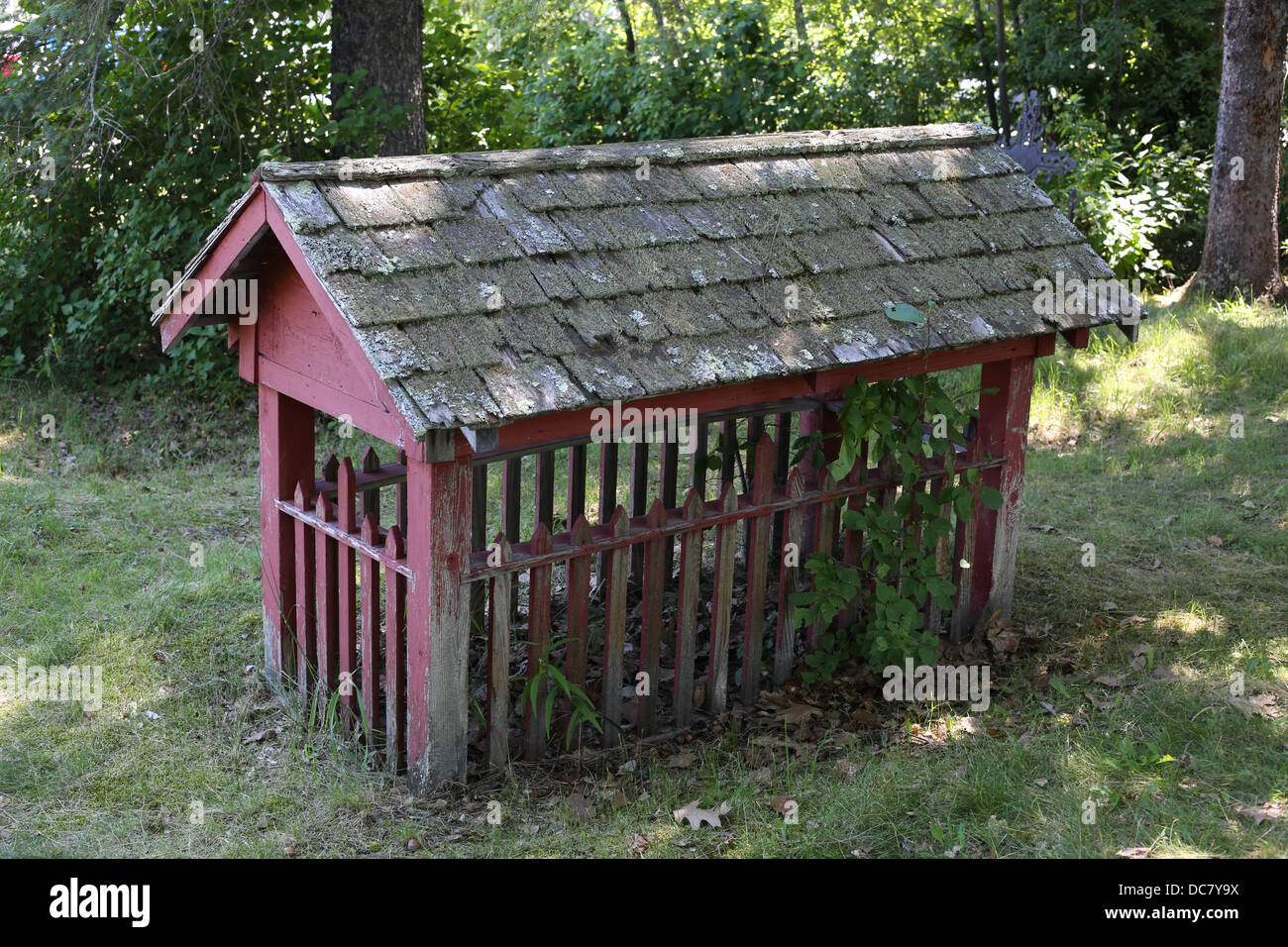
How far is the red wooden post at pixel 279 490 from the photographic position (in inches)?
204

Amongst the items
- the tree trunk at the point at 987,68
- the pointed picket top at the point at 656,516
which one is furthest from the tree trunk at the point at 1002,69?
the pointed picket top at the point at 656,516

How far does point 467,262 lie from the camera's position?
441cm

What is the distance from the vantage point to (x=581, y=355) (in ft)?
14.3

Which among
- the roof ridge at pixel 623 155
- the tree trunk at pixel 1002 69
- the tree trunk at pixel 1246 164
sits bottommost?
the roof ridge at pixel 623 155

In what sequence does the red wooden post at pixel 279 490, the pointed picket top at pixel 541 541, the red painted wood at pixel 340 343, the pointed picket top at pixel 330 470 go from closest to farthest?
the red painted wood at pixel 340 343 → the pointed picket top at pixel 541 541 → the red wooden post at pixel 279 490 → the pointed picket top at pixel 330 470

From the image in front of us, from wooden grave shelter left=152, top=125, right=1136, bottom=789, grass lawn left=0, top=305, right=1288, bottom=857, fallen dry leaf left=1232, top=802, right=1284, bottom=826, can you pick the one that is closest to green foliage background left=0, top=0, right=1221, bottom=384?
grass lawn left=0, top=305, right=1288, bottom=857

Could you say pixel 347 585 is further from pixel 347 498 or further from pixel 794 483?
pixel 794 483

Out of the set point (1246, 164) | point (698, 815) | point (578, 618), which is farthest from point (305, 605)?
point (1246, 164)

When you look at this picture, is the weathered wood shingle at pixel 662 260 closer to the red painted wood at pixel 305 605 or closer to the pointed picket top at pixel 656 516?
the pointed picket top at pixel 656 516

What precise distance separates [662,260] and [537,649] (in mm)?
1715

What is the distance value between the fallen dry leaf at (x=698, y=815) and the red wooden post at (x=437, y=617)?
90 centimetres

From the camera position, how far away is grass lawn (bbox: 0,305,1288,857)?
4.24 metres

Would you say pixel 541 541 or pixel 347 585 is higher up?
pixel 541 541

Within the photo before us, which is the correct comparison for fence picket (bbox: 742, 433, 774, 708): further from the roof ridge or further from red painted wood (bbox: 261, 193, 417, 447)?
red painted wood (bbox: 261, 193, 417, 447)
